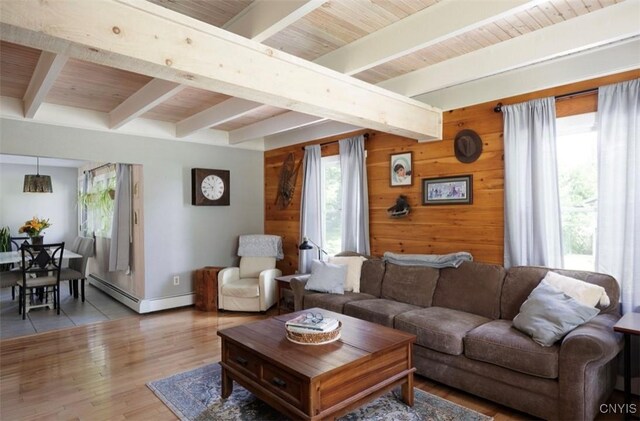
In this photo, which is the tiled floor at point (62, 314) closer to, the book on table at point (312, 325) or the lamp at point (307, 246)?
the lamp at point (307, 246)

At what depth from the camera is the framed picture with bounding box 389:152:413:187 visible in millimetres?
4035

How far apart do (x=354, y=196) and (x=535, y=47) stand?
2.32m

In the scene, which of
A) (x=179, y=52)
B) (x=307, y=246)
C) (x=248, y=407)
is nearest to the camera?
(x=179, y=52)

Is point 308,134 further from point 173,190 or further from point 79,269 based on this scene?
point 79,269

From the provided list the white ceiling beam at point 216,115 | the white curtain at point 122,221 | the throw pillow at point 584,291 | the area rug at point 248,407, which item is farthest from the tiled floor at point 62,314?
the throw pillow at point 584,291

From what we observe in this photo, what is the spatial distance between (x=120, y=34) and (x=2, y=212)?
25.5ft

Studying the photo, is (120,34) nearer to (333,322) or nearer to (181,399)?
(333,322)

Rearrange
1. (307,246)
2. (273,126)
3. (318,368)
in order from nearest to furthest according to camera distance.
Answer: (318,368) → (307,246) → (273,126)

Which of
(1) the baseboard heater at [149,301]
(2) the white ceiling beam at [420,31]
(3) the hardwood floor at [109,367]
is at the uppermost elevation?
(2) the white ceiling beam at [420,31]

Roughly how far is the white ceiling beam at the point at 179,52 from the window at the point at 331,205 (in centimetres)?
204

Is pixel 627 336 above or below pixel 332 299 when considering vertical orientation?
above

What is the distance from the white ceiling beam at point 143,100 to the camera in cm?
313

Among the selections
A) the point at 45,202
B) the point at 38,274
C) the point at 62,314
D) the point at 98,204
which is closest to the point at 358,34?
the point at 62,314

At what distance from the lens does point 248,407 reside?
100 inches
